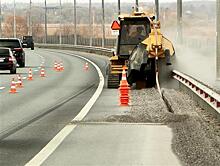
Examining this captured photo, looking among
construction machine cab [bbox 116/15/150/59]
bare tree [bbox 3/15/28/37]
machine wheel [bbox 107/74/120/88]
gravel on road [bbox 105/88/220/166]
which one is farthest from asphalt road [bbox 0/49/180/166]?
bare tree [bbox 3/15/28/37]

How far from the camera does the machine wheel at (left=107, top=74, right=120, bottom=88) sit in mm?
25641

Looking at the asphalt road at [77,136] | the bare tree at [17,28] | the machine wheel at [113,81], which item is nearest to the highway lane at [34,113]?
the asphalt road at [77,136]

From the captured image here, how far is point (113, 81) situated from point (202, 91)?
29.8ft

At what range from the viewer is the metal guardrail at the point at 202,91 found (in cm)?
1397

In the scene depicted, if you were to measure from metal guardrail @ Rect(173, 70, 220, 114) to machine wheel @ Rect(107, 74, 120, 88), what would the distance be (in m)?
2.51

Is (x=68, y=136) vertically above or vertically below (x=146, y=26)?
below

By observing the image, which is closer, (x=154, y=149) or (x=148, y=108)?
(x=154, y=149)

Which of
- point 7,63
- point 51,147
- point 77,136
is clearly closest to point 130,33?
point 7,63

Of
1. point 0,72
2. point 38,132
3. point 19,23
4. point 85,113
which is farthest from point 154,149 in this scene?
point 19,23

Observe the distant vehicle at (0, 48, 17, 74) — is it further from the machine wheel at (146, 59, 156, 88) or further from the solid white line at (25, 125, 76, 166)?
the solid white line at (25, 125, 76, 166)

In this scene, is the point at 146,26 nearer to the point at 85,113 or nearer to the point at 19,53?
the point at 85,113

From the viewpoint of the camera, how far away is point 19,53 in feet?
149

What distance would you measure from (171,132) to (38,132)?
8.32 feet

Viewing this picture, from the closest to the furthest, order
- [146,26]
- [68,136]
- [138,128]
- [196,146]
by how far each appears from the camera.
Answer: [196,146]
[68,136]
[138,128]
[146,26]
